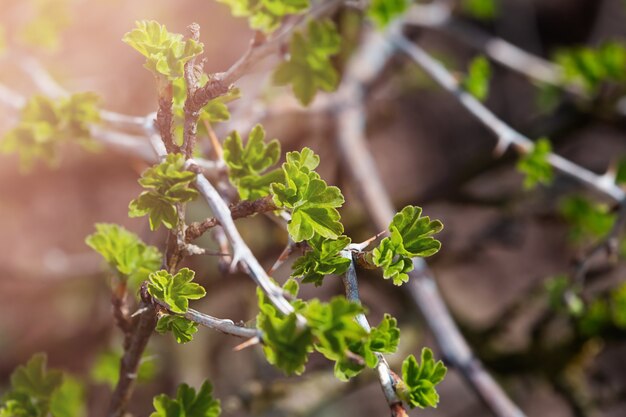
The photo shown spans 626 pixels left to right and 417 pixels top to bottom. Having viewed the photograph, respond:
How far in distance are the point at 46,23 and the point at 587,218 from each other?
1236mm

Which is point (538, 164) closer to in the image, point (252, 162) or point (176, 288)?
point (252, 162)

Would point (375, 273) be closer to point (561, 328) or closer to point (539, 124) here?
point (561, 328)

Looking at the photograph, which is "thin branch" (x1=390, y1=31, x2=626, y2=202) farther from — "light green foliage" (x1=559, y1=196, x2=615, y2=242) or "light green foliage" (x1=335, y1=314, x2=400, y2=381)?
"light green foliage" (x1=335, y1=314, x2=400, y2=381)

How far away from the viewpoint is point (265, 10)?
97cm

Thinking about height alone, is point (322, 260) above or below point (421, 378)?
above

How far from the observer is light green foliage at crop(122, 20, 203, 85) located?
2.27ft

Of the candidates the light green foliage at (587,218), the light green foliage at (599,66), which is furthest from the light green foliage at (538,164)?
the light green foliage at (599,66)

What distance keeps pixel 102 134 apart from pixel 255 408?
0.82m

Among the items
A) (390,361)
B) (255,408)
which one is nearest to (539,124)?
(390,361)

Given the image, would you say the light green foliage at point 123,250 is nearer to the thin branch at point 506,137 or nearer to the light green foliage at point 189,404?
the light green foliage at point 189,404

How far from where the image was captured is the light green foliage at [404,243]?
2.38 feet

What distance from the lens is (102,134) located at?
1.23 m

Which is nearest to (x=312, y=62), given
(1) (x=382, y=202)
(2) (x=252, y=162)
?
(2) (x=252, y=162)

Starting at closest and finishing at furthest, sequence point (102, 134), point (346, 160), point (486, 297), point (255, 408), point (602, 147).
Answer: point (102, 134)
point (255, 408)
point (346, 160)
point (486, 297)
point (602, 147)
